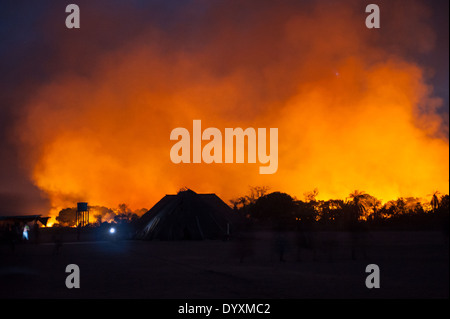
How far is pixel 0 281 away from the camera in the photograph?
16.7m

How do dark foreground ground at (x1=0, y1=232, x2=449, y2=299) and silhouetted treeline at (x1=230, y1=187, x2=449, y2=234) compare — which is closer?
dark foreground ground at (x1=0, y1=232, x2=449, y2=299)

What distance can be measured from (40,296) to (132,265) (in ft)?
29.5

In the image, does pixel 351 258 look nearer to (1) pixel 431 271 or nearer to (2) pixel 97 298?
(1) pixel 431 271

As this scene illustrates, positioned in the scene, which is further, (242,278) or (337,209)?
(337,209)

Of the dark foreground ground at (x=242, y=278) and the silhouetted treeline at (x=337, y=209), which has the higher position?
the silhouetted treeline at (x=337, y=209)

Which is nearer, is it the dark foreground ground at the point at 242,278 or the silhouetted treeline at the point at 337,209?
the dark foreground ground at the point at 242,278

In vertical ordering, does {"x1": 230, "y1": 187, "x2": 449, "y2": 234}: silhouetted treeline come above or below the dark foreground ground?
above

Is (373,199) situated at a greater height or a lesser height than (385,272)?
greater

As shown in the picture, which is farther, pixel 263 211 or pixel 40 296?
pixel 263 211

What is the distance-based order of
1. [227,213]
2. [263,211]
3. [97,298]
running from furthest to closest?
[263,211], [227,213], [97,298]

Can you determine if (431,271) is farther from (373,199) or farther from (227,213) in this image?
(373,199)

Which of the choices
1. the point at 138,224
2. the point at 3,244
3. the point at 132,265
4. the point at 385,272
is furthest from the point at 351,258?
the point at 138,224
